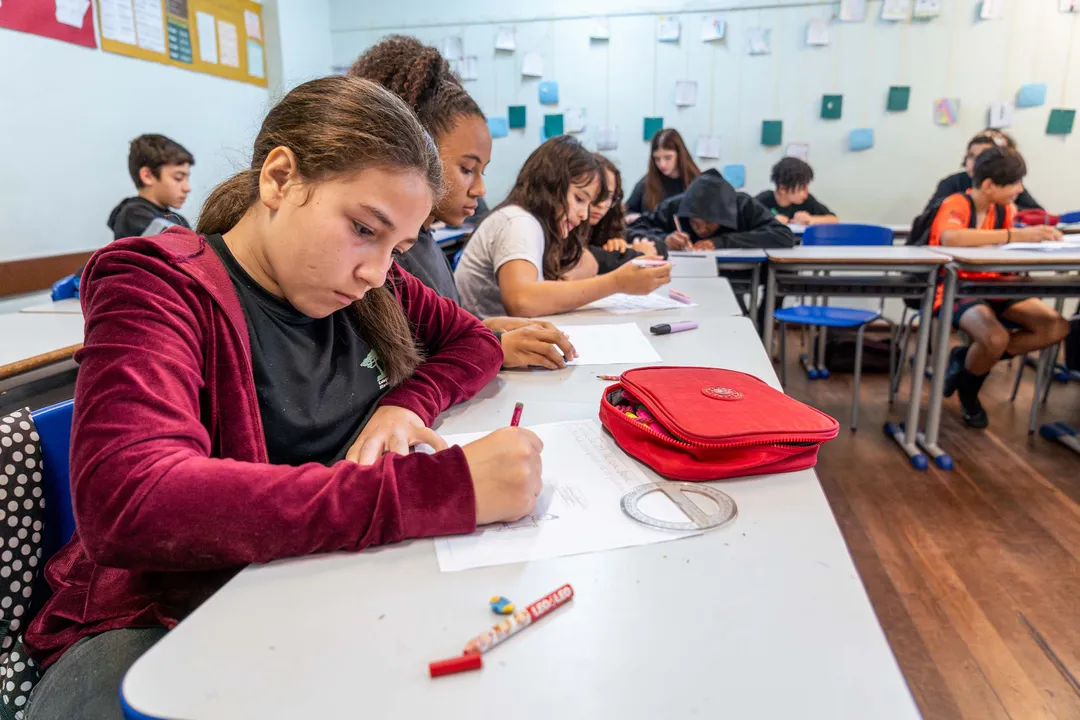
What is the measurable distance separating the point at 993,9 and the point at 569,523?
17.2ft

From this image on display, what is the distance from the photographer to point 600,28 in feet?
15.8

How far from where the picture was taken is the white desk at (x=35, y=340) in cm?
139

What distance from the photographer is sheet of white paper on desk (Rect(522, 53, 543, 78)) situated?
4965 millimetres

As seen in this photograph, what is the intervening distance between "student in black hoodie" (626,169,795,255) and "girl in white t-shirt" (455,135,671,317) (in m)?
1.20

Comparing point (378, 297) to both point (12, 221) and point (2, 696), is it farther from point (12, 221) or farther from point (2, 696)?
point (12, 221)

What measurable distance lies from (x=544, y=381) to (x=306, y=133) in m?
0.53

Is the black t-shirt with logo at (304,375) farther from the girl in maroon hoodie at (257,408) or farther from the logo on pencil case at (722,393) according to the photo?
the logo on pencil case at (722,393)

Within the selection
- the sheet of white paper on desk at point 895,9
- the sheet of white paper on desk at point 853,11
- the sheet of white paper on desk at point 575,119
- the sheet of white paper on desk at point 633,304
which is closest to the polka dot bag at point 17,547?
the sheet of white paper on desk at point 633,304

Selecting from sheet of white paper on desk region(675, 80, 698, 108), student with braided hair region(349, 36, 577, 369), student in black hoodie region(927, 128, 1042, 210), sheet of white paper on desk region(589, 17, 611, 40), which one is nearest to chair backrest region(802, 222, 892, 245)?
student in black hoodie region(927, 128, 1042, 210)

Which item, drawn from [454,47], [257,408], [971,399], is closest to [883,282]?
[971,399]

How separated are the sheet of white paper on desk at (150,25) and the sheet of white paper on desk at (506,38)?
228 cm

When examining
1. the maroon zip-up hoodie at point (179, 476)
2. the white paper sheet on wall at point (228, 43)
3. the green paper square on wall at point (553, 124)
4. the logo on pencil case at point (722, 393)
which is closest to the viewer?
the maroon zip-up hoodie at point (179, 476)

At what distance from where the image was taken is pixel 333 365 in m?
0.90

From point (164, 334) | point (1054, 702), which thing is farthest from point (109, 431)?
point (1054, 702)
